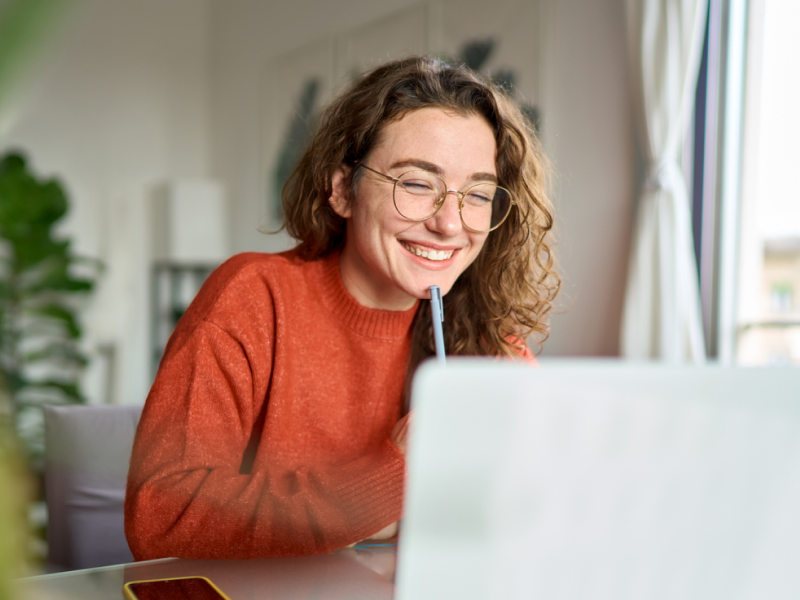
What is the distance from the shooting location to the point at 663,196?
7.45 feet

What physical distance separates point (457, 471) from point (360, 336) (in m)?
0.96

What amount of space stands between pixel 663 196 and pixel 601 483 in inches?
84.1

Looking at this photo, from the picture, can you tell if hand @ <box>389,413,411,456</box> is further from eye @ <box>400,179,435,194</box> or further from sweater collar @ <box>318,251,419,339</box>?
eye @ <box>400,179,435,194</box>

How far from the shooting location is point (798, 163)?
2.16m

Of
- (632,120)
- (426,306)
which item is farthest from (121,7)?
(426,306)

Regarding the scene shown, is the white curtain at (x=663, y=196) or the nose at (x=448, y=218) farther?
the white curtain at (x=663, y=196)

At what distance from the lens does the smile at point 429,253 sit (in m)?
1.18

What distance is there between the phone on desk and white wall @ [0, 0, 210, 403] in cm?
340

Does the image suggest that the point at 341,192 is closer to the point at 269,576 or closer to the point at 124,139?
the point at 269,576

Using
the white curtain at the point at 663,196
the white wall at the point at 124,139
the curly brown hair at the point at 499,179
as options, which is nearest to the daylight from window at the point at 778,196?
the white curtain at the point at 663,196

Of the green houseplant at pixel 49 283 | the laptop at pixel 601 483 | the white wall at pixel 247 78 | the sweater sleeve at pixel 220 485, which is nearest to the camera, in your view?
the laptop at pixel 601 483

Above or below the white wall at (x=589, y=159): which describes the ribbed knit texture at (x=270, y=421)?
below

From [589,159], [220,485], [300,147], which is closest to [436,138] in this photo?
[220,485]

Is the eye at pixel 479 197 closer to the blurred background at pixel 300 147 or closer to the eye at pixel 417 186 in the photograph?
the eye at pixel 417 186
